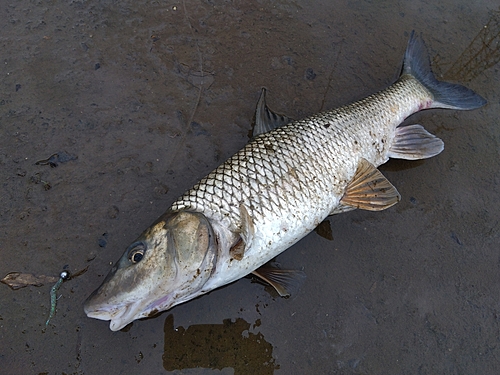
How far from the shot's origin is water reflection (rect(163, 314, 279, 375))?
2314 millimetres

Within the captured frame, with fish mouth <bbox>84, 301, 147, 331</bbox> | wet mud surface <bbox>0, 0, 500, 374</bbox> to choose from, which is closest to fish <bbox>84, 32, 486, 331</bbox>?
fish mouth <bbox>84, 301, 147, 331</bbox>

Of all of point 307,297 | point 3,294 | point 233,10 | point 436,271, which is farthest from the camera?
point 233,10

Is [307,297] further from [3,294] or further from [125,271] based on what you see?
[3,294]

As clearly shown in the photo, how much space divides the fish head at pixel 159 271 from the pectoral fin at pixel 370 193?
109 centimetres

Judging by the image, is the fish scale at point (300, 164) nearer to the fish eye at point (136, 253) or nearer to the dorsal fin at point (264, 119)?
the dorsal fin at point (264, 119)

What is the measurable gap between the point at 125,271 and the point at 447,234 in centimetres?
250

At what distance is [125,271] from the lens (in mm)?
1994

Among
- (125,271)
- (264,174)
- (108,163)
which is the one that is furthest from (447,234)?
(108,163)

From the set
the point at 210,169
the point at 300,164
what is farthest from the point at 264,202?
the point at 210,169

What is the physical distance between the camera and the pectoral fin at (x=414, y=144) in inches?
114

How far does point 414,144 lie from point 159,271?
2.30m

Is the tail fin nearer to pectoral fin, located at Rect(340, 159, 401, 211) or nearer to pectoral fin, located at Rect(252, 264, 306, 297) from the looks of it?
pectoral fin, located at Rect(340, 159, 401, 211)

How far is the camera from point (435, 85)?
3213 millimetres

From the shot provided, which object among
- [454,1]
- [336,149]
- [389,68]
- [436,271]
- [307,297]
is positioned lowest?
[307,297]
